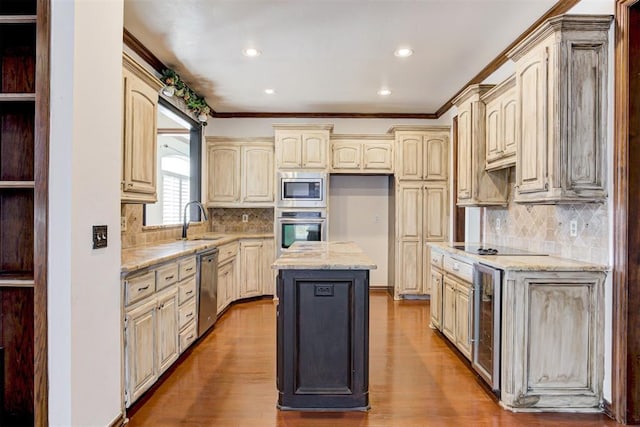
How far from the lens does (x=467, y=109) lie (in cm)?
402

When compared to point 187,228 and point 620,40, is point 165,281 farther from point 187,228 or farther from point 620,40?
point 620,40

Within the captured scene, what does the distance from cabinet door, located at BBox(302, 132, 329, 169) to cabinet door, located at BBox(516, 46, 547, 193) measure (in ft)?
9.73

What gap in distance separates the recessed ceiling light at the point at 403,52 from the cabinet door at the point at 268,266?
9.95ft

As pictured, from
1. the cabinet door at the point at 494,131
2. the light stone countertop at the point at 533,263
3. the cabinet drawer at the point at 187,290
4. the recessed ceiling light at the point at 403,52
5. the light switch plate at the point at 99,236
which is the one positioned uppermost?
the recessed ceiling light at the point at 403,52

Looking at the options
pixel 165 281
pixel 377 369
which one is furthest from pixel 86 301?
pixel 377 369

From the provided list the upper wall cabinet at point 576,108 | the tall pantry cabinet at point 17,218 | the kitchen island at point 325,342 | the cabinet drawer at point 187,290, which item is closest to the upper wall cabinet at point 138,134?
the tall pantry cabinet at point 17,218

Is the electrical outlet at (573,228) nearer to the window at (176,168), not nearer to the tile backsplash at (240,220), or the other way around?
the tile backsplash at (240,220)

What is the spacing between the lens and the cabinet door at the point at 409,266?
571 cm

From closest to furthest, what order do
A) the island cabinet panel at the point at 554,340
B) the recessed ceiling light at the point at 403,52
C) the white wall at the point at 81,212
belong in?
the white wall at the point at 81,212 → the island cabinet panel at the point at 554,340 → the recessed ceiling light at the point at 403,52

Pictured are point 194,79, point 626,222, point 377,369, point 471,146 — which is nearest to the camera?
point 626,222

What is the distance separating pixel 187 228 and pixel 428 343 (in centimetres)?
315

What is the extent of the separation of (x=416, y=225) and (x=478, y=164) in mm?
1955

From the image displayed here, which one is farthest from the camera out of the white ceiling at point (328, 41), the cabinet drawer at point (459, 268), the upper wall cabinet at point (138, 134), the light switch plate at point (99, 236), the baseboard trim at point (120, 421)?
the cabinet drawer at point (459, 268)

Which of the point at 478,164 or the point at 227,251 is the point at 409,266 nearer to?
the point at 478,164
